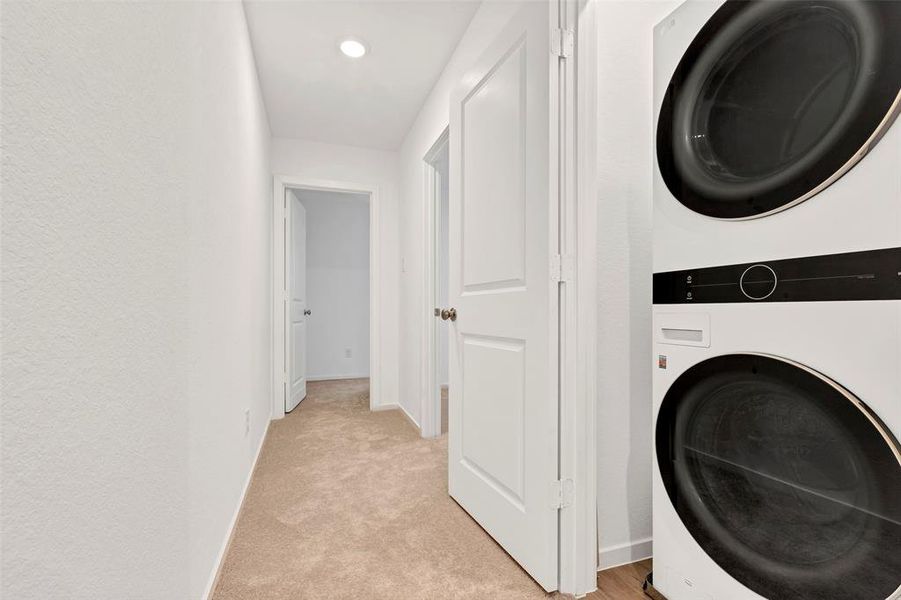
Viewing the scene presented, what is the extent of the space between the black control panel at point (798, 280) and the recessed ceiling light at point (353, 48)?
80.2 inches

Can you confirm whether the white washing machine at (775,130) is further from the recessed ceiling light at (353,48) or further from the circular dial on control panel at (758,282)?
the recessed ceiling light at (353,48)

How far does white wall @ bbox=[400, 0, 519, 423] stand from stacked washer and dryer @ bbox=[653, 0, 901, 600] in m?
1.24

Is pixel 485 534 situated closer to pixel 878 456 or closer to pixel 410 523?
pixel 410 523

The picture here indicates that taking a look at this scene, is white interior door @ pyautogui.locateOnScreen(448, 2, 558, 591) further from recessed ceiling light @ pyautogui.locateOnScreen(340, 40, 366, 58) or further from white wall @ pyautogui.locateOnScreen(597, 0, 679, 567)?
recessed ceiling light @ pyautogui.locateOnScreen(340, 40, 366, 58)

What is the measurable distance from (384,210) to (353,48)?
1498 mm

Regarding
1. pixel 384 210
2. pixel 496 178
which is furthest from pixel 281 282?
pixel 496 178

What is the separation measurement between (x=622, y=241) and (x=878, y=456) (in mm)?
870

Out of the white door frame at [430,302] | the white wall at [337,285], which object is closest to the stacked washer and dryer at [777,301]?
the white door frame at [430,302]

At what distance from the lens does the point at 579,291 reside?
1.28m

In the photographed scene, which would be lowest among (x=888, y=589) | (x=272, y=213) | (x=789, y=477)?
A: (x=888, y=589)

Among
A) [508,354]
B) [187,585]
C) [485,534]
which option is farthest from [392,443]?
[187,585]

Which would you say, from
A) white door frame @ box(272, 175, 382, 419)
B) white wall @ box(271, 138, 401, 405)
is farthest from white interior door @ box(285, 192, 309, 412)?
white wall @ box(271, 138, 401, 405)

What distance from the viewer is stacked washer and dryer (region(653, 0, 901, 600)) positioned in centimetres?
75

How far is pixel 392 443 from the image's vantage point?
268 centimetres
